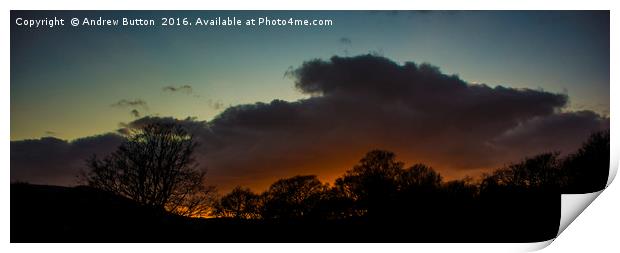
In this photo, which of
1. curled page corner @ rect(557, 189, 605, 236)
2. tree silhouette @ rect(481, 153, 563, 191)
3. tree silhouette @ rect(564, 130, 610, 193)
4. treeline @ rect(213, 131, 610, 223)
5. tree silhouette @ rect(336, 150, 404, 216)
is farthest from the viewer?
tree silhouette @ rect(336, 150, 404, 216)

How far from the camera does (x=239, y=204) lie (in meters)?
22.0

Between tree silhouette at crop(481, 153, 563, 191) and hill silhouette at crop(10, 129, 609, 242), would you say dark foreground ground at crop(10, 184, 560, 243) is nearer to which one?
hill silhouette at crop(10, 129, 609, 242)

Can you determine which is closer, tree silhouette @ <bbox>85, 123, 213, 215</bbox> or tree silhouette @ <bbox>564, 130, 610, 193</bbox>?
tree silhouette @ <bbox>564, 130, 610, 193</bbox>

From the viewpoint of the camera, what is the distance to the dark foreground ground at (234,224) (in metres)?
16.3

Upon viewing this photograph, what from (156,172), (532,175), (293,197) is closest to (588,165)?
(532,175)

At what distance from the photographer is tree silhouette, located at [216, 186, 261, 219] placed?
20688 millimetres

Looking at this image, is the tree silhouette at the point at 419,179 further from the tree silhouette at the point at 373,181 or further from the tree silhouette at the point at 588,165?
the tree silhouette at the point at 588,165

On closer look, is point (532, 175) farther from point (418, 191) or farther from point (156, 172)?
point (156, 172)

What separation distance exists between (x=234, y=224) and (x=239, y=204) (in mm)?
4344

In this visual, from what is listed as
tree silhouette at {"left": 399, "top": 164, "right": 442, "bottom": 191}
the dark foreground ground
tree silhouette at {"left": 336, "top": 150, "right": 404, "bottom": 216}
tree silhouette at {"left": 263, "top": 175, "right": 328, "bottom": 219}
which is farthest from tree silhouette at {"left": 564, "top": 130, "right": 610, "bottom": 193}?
tree silhouette at {"left": 263, "top": 175, "right": 328, "bottom": 219}

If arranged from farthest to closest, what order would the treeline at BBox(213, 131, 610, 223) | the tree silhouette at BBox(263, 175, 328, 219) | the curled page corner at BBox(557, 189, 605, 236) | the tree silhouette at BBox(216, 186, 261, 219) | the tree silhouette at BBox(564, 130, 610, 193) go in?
1. the tree silhouette at BBox(263, 175, 328, 219)
2. the tree silhouette at BBox(216, 186, 261, 219)
3. the treeline at BBox(213, 131, 610, 223)
4. the tree silhouette at BBox(564, 130, 610, 193)
5. the curled page corner at BBox(557, 189, 605, 236)
